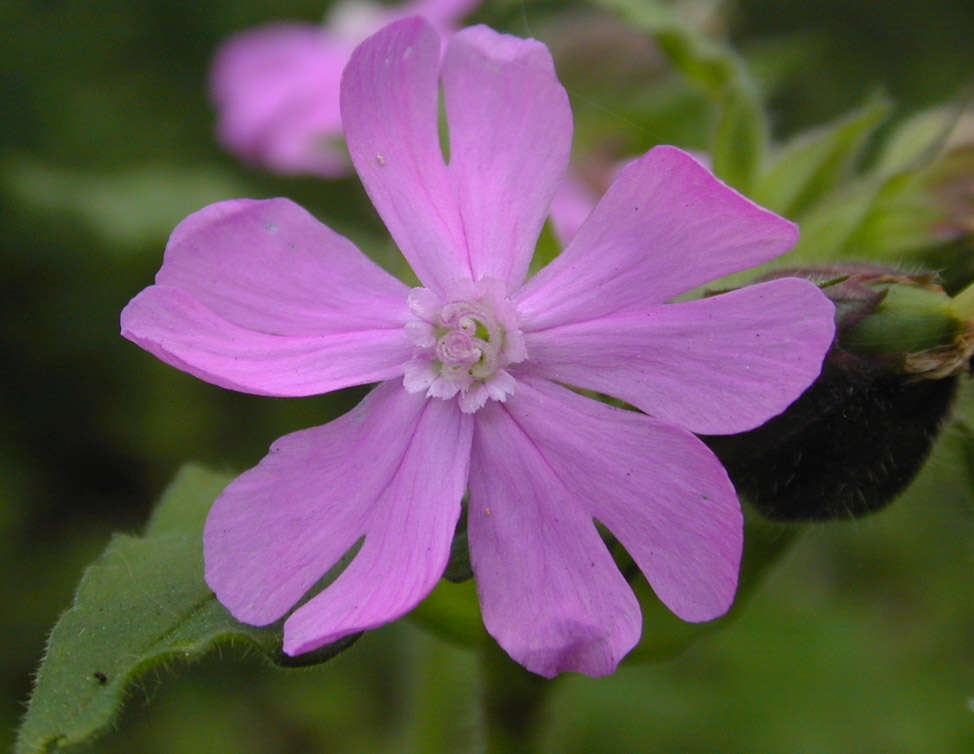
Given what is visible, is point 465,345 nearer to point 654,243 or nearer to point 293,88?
point 654,243

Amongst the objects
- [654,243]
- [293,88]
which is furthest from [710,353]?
[293,88]

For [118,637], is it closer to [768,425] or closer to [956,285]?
[768,425]

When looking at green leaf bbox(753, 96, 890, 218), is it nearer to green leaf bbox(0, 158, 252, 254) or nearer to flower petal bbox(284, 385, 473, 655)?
flower petal bbox(284, 385, 473, 655)

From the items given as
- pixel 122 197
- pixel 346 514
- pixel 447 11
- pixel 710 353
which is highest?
pixel 710 353

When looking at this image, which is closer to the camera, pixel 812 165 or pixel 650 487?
pixel 650 487

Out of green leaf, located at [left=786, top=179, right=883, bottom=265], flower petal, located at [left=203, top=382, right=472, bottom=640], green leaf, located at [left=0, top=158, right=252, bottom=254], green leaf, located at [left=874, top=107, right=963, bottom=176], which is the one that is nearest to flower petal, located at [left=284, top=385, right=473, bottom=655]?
flower petal, located at [left=203, top=382, right=472, bottom=640]

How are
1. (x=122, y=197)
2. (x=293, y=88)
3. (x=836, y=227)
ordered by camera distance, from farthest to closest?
(x=293, y=88) → (x=122, y=197) → (x=836, y=227)

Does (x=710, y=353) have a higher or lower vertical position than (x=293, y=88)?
higher

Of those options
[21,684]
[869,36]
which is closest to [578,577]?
[21,684]
